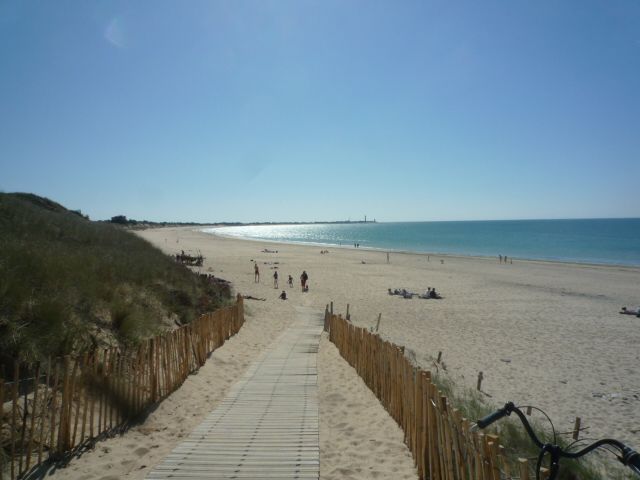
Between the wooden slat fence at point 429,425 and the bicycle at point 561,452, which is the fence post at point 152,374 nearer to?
the wooden slat fence at point 429,425

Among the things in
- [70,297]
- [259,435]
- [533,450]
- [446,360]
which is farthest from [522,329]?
[70,297]

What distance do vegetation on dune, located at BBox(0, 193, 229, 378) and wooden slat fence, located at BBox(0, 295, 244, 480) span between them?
0.55m

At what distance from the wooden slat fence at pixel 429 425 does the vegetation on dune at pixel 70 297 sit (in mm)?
4560

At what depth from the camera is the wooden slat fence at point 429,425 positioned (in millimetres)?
3229

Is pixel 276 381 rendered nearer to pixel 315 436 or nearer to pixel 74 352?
pixel 315 436

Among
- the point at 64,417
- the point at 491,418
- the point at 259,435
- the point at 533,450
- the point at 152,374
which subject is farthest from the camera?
the point at 152,374

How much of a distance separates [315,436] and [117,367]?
8.81 ft

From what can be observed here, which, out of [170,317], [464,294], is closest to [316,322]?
[170,317]

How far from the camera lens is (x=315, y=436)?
5238 millimetres

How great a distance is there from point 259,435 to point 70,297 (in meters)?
4.35

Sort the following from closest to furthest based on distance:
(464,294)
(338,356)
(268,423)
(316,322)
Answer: (268,423) < (338,356) < (316,322) < (464,294)

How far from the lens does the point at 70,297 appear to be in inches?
288

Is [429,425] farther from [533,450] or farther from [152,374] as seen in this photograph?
[152,374]

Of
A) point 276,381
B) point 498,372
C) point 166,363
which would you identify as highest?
point 166,363
